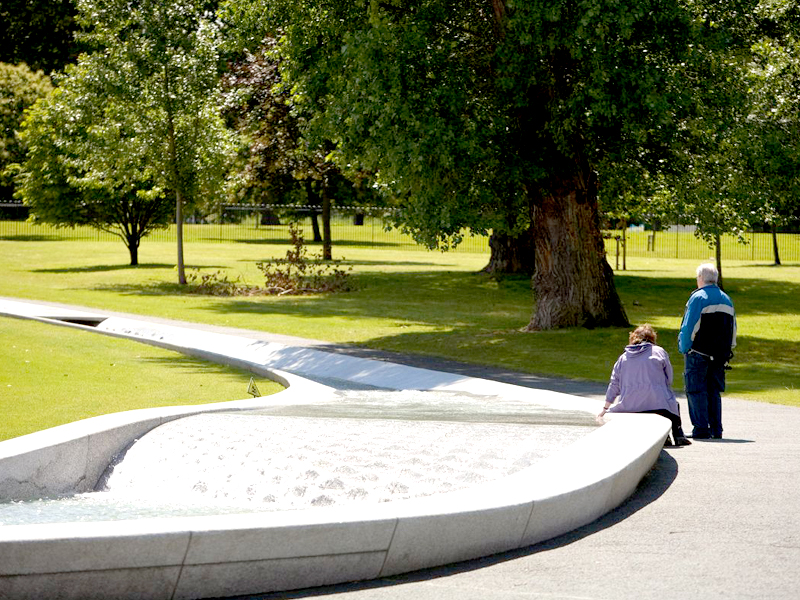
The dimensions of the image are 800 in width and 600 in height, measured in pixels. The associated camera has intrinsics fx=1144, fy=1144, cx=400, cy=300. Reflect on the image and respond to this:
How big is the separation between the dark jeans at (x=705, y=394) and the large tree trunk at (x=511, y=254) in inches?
997

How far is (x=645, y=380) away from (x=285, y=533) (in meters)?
5.42

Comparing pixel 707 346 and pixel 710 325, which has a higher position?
pixel 710 325

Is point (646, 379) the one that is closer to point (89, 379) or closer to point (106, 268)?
point (89, 379)

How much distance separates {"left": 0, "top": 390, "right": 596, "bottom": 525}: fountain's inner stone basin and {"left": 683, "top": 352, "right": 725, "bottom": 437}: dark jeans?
105 cm

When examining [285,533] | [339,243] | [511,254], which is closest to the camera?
[285,533]

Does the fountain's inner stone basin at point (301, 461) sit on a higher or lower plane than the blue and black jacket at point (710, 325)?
lower

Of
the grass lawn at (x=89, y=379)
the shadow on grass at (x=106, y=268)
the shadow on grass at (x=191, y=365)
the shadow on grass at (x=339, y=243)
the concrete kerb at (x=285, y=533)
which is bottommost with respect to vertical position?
the shadow on grass at (x=191, y=365)

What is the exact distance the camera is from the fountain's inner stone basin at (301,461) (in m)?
8.82

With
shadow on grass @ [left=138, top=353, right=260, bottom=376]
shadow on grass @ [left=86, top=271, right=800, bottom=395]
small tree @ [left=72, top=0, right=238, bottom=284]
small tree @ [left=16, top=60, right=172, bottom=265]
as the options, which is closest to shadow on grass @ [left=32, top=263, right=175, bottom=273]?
small tree @ [left=16, top=60, right=172, bottom=265]

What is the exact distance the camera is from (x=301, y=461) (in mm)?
9523

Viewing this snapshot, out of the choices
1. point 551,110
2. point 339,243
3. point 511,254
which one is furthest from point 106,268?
point 551,110

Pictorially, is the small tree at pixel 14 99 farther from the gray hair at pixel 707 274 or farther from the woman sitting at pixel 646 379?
the woman sitting at pixel 646 379

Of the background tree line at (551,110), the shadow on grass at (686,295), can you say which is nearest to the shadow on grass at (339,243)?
the shadow on grass at (686,295)

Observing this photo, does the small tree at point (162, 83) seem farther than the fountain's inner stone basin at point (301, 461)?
Yes
